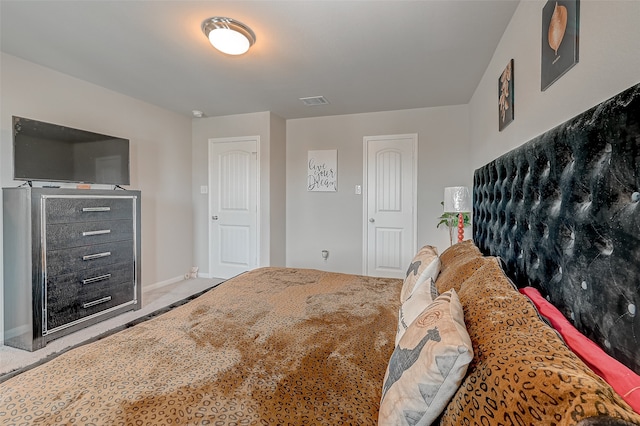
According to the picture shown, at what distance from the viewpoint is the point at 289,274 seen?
7.82 ft

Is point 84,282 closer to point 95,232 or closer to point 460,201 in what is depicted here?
point 95,232

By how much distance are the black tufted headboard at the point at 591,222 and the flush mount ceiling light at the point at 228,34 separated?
194cm

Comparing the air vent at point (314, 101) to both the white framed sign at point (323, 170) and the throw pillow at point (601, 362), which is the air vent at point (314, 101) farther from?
the throw pillow at point (601, 362)

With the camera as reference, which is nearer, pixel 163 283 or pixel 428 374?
pixel 428 374

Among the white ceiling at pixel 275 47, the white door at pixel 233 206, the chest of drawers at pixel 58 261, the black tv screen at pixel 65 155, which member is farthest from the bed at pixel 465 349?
the white door at pixel 233 206

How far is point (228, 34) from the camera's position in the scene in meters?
2.07

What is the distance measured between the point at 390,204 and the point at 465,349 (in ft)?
11.7

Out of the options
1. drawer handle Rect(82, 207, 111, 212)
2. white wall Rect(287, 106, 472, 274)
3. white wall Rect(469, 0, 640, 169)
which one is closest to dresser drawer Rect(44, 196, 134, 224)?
drawer handle Rect(82, 207, 111, 212)

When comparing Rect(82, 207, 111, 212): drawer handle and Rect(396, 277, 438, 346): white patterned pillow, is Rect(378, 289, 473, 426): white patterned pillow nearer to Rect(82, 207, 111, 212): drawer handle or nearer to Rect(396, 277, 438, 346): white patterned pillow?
Rect(396, 277, 438, 346): white patterned pillow

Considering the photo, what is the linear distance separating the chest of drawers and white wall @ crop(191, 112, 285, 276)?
1586mm

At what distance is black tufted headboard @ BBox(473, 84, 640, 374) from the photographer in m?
0.69

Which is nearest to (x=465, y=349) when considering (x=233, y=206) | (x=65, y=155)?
(x=65, y=155)

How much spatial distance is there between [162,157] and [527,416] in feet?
14.9

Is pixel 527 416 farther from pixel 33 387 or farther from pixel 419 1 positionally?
pixel 419 1
